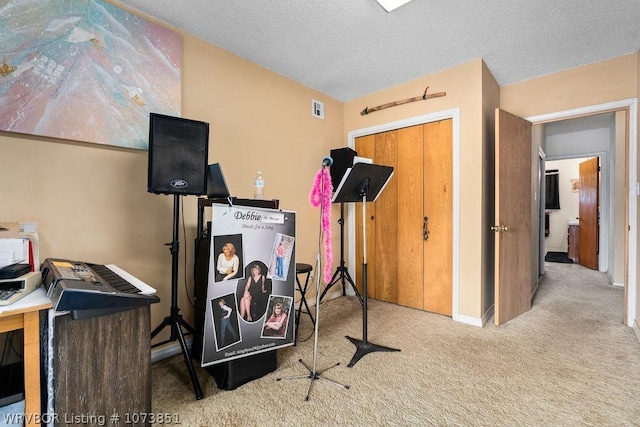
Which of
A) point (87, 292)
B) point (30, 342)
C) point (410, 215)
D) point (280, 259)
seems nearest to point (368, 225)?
point (410, 215)

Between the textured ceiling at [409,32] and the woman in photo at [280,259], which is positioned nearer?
the woman in photo at [280,259]

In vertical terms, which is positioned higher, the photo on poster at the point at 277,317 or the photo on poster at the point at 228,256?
the photo on poster at the point at 228,256

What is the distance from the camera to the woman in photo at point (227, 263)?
1690 mm

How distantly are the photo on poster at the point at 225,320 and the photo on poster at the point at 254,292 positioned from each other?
0.04m

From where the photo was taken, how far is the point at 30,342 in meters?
1.12

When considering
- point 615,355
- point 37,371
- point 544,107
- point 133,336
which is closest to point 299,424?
point 133,336

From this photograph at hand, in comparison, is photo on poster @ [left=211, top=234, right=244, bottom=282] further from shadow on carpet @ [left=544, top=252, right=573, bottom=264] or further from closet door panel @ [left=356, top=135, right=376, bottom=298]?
shadow on carpet @ [left=544, top=252, right=573, bottom=264]

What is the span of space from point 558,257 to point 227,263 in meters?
7.49

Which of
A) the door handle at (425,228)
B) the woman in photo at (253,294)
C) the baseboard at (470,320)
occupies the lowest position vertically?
the baseboard at (470,320)

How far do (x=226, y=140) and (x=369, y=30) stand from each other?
4.79 ft

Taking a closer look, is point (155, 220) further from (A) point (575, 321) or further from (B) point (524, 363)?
(A) point (575, 321)

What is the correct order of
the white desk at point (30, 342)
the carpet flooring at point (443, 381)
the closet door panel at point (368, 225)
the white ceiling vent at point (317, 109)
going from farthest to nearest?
1. the closet door panel at point (368, 225)
2. the white ceiling vent at point (317, 109)
3. the carpet flooring at point (443, 381)
4. the white desk at point (30, 342)

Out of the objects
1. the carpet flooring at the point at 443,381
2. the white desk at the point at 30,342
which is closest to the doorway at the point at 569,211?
the carpet flooring at the point at 443,381

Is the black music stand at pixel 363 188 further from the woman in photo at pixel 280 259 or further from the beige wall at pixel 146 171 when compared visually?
the beige wall at pixel 146 171
